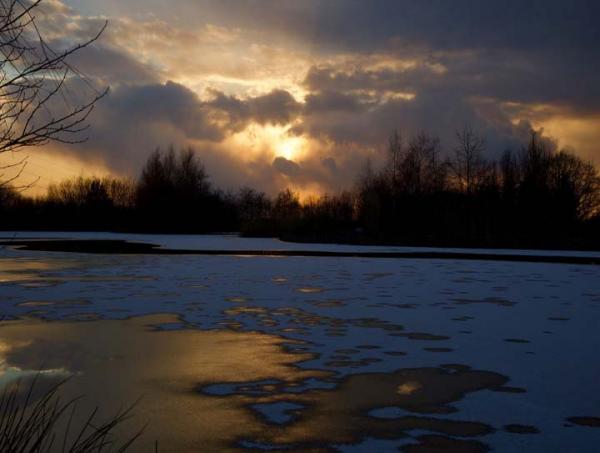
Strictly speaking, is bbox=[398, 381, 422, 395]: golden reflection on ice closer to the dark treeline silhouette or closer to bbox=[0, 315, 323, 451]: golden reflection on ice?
bbox=[0, 315, 323, 451]: golden reflection on ice

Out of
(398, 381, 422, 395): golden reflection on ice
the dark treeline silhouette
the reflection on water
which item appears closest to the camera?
the reflection on water

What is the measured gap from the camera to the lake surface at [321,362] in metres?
3.29

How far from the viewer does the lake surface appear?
329 cm

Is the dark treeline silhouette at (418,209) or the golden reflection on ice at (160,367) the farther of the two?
the dark treeline silhouette at (418,209)

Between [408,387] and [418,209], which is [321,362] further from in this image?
[418,209]

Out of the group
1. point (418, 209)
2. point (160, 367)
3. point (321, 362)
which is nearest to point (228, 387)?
point (160, 367)

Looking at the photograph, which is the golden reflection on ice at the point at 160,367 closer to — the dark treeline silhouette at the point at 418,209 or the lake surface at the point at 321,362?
the lake surface at the point at 321,362

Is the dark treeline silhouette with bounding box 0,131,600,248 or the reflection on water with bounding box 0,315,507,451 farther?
the dark treeline silhouette with bounding box 0,131,600,248

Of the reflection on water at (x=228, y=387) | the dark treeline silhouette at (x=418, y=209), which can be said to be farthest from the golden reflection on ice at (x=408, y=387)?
the dark treeline silhouette at (x=418, y=209)

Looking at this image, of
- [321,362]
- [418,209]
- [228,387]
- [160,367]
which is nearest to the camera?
[228,387]

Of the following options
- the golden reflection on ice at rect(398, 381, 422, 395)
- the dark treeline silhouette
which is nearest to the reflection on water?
the golden reflection on ice at rect(398, 381, 422, 395)

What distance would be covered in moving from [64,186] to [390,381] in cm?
8626

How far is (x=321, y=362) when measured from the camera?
4.98 meters

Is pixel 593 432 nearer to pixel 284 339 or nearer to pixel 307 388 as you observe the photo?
pixel 307 388
